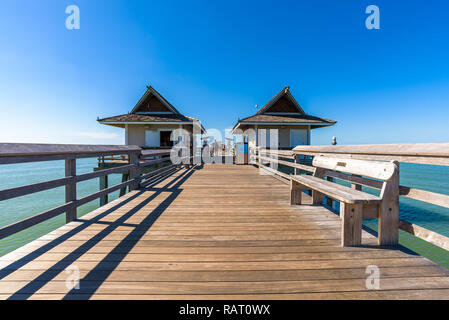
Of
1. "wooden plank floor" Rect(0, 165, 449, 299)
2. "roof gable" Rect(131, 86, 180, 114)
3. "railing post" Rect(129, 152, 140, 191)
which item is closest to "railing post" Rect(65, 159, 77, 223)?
"wooden plank floor" Rect(0, 165, 449, 299)

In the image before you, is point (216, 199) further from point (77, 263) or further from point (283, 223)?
point (77, 263)

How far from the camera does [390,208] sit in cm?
201

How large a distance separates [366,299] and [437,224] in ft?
33.3

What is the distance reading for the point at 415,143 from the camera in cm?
190

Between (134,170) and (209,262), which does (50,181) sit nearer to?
(209,262)

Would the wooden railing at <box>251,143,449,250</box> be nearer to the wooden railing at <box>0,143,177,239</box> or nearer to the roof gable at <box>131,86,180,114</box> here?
the wooden railing at <box>0,143,177,239</box>

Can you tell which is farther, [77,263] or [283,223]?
[283,223]

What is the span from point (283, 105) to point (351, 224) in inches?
565

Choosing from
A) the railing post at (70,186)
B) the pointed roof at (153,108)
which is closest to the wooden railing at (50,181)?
the railing post at (70,186)

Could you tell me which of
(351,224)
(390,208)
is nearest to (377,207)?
(390,208)

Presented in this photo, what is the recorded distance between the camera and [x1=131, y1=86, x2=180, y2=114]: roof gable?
1436cm

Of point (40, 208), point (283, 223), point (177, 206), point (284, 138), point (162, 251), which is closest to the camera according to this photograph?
point (162, 251)

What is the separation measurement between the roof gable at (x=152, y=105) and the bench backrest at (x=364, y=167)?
1310 cm
